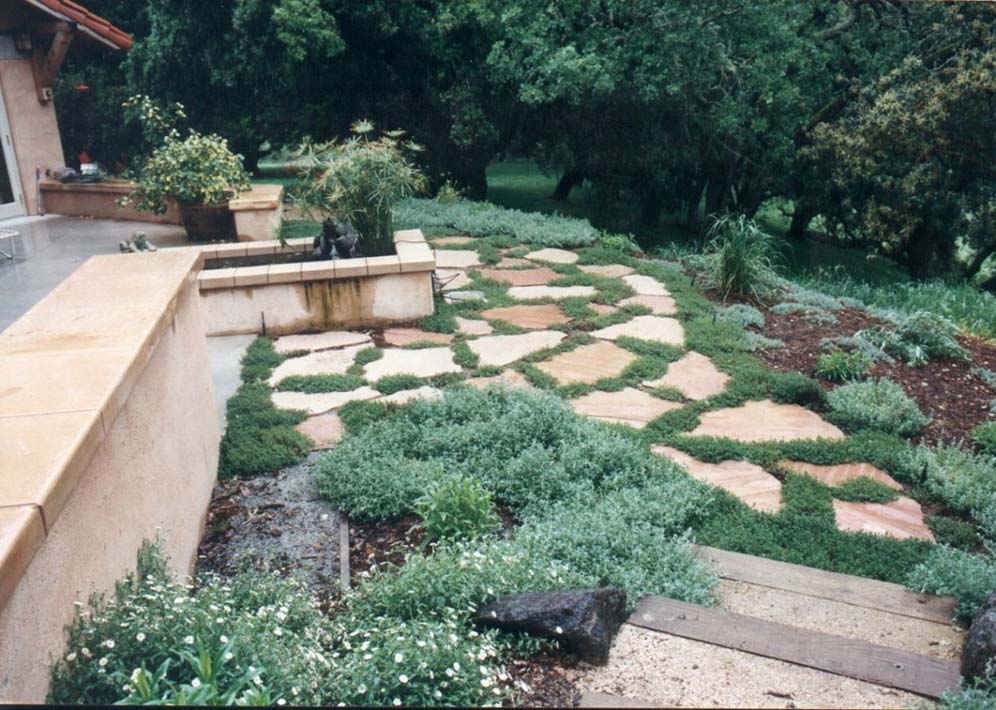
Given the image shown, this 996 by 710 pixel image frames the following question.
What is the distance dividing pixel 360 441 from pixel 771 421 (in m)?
2.01

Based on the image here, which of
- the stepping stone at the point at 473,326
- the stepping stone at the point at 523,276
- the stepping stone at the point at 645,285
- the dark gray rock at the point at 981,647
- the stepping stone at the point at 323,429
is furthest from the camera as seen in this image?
the stepping stone at the point at 523,276

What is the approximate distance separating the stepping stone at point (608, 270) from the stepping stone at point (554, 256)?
23cm

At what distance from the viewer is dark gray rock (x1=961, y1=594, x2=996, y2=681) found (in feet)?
7.48

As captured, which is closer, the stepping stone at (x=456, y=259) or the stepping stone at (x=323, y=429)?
the stepping stone at (x=323, y=429)

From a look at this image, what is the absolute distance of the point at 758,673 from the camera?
2.33 m

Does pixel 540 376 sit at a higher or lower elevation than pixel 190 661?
lower

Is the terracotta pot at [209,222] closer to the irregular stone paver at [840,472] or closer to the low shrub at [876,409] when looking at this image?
the low shrub at [876,409]

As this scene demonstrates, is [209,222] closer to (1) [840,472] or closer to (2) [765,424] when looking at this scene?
Answer: (2) [765,424]

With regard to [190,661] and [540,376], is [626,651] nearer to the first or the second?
[190,661]

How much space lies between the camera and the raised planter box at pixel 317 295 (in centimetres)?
575

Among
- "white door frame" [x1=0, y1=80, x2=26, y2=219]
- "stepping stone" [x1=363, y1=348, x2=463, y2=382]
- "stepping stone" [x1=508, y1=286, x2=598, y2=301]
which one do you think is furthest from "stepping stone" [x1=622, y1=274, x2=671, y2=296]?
"white door frame" [x1=0, y1=80, x2=26, y2=219]

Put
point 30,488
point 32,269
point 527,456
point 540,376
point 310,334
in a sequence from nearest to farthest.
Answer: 1. point 30,488
2. point 527,456
3. point 540,376
4. point 310,334
5. point 32,269

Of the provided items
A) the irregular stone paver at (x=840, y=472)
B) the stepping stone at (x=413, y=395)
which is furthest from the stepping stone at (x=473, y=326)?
the irregular stone paver at (x=840, y=472)

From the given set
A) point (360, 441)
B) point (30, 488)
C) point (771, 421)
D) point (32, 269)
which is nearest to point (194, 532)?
point (360, 441)
